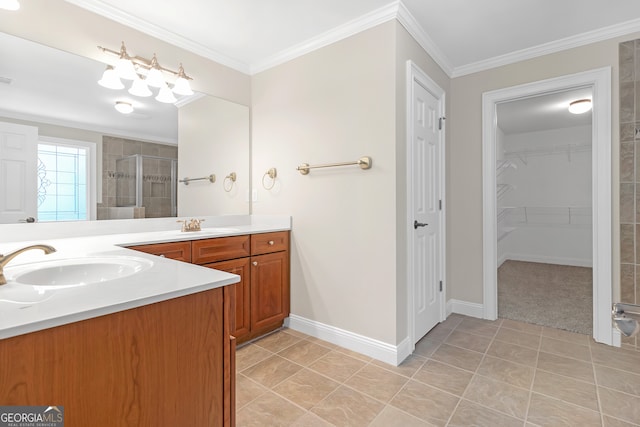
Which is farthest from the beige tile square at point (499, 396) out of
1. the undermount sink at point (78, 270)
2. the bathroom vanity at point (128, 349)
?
the undermount sink at point (78, 270)

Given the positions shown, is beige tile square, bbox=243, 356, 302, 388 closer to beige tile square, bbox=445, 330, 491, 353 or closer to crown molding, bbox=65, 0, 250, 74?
beige tile square, bbox=445, 330, 491, 353

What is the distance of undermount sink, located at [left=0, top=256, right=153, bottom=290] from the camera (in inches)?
43.8

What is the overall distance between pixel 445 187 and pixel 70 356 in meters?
2.82

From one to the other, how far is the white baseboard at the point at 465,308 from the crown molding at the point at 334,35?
2.46 metres

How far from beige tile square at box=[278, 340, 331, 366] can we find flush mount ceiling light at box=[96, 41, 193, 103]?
2.04 m

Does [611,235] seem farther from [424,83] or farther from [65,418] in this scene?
[65,418]

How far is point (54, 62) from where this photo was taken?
74.1 inches

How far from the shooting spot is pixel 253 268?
239 cm

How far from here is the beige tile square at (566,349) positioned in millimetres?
2172

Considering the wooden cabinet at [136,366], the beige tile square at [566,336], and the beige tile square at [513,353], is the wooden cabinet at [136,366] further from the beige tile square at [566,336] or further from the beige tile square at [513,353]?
the beige tile square at [566,336]

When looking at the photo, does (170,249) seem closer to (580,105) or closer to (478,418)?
(478,418)

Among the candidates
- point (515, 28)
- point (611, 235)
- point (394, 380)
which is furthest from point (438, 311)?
point (515, 28)

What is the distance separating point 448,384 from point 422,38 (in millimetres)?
2361

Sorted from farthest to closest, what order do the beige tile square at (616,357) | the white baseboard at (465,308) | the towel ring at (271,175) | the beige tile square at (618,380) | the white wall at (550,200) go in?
the white wall at (550,200) → the white baseboard at (465,308) → the towel ring at (271,175) → the beige tile square at (616,357) → the beige tile square at (618,380)
